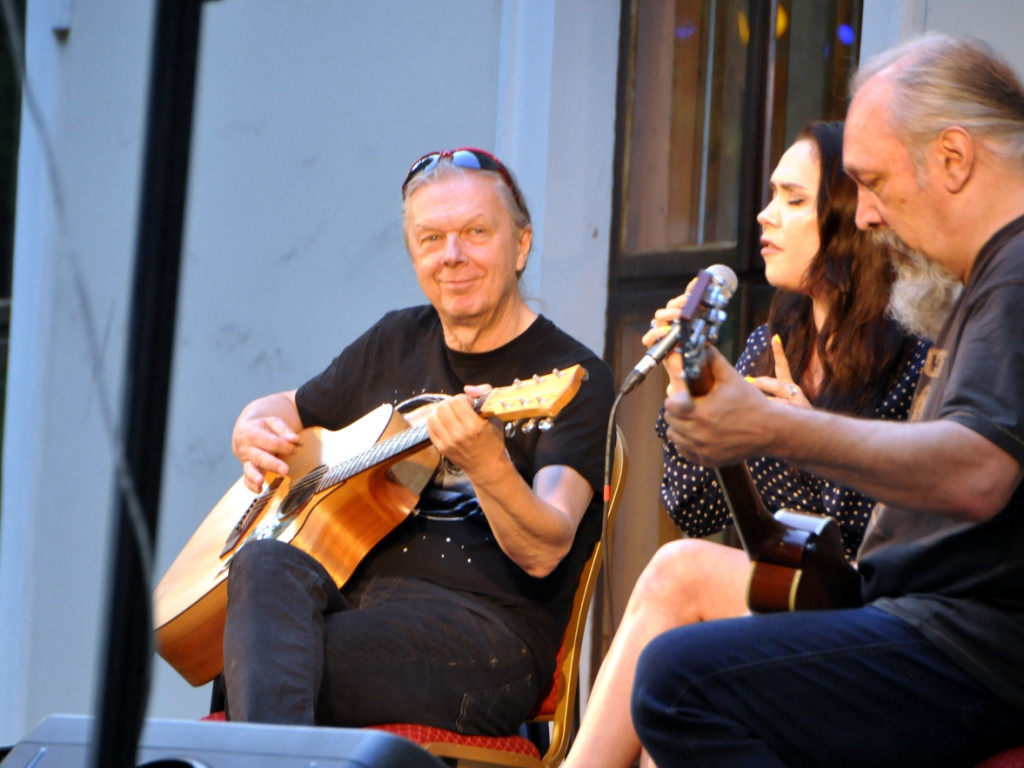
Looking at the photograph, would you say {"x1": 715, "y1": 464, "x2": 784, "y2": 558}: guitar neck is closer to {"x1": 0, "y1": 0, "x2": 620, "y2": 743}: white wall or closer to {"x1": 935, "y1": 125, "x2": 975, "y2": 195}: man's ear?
{"x1": 935, "y1": 125, "x2": 975, "y2": 195}: man's ear

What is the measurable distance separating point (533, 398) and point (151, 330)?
1.17 meters

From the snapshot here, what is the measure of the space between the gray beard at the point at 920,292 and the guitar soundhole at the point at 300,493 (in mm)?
995

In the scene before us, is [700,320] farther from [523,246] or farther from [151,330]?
[523,246]

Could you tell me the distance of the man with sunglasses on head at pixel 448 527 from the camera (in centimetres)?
180

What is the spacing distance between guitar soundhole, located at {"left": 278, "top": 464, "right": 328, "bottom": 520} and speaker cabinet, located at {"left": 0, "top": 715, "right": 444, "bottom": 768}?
86 cm

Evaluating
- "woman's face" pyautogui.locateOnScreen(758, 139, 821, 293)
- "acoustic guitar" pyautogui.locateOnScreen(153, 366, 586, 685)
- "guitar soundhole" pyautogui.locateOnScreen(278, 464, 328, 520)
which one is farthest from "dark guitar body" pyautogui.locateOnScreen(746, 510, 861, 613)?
"guitar soundhole" pyautogui.locateOnScreen(278, 464, 328, 520)

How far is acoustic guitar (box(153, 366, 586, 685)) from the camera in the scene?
196 centimetres

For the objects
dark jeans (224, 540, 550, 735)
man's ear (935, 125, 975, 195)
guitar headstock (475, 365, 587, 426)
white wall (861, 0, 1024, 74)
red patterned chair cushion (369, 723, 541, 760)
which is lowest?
red patterned chair cushion (369, 723, 541, 760)

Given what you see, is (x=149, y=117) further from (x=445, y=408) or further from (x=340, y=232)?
(x=340, y=232)

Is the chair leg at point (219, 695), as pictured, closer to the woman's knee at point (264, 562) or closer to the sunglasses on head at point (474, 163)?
the woman's knee at point (264, 562)

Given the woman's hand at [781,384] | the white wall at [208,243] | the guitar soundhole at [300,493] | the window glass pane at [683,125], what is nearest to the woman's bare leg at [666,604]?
the woman's hand at [781,384]

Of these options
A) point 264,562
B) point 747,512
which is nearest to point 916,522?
point 747,512

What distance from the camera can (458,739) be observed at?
71.3 inches

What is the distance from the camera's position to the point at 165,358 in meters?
0.69
